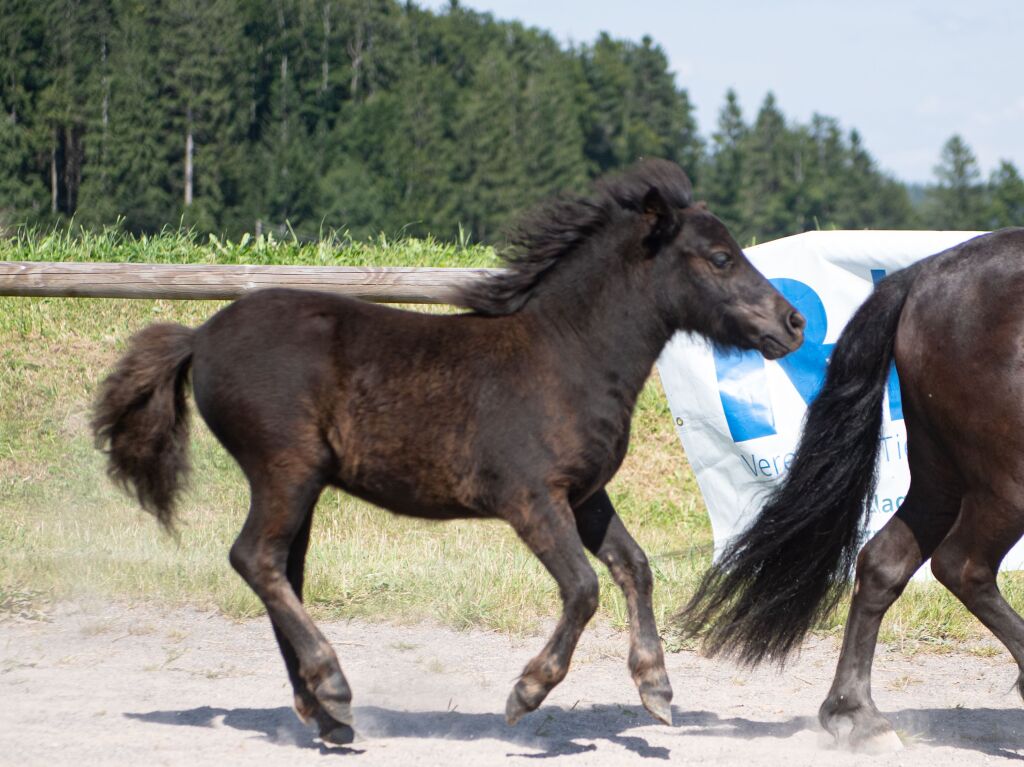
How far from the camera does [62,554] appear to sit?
21.1 feet

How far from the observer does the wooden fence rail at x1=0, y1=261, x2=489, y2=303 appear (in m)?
6.43

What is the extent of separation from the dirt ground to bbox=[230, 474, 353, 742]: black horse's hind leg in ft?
0.79

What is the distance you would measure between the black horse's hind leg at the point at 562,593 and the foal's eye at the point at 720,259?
95cm

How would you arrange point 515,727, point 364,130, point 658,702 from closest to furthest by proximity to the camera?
point 658,702 → point 515,727 → point 364,130

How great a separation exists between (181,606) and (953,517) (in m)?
3.66

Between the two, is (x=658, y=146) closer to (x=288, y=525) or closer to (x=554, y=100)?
(x=554, y=100)

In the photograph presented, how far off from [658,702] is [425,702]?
1195mm

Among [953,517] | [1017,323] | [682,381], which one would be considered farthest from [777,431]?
[1017,323]

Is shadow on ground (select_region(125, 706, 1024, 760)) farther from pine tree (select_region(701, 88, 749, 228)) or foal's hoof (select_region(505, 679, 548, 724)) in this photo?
pine tree (select_region(701, 88, 749, 228))

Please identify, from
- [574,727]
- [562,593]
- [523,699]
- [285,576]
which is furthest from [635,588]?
[285,576]

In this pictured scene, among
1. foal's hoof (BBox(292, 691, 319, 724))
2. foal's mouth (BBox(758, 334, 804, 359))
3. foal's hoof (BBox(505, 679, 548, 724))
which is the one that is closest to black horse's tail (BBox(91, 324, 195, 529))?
foal's hoof (BBox(292, 691, 319, 724))

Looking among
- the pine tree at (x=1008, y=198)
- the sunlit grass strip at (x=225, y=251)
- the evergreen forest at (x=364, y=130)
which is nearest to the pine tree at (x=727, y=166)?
the evergreen forest at (x=364, y=130)

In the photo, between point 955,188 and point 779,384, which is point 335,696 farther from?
point 955,188

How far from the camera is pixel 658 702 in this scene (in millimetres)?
3764
